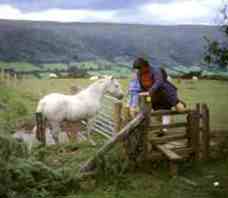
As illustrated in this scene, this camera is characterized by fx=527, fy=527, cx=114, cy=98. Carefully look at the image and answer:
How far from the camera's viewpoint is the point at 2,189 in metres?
4.19

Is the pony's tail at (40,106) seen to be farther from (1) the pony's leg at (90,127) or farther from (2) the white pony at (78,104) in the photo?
(1) the pony's leg at (90,127)

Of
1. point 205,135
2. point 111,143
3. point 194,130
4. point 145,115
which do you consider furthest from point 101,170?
point 205,135

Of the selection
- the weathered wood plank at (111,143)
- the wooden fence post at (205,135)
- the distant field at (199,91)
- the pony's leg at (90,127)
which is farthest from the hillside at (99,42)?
the weathered wood plank at (111,143)

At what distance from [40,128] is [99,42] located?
3.93ft

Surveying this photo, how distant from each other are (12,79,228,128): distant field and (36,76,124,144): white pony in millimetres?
136

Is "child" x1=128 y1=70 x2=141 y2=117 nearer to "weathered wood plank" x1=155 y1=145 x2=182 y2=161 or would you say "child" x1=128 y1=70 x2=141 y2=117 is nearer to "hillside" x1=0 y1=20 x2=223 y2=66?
"hillside" x1=0 y1=20 x2=223 y2=66

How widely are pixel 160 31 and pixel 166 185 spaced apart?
82.0 inches

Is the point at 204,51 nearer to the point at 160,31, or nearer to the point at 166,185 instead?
the point at 160,31

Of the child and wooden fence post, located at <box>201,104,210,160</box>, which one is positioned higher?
the child

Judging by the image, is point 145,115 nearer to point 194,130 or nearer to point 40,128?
point 194,130

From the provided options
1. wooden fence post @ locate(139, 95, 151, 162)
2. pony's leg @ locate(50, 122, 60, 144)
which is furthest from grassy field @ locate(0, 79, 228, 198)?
pony's leg @ locate(50, 122, 60, 144)

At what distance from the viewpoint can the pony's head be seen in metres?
6.40

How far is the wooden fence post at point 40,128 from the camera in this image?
237 inches

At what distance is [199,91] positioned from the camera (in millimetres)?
6043
